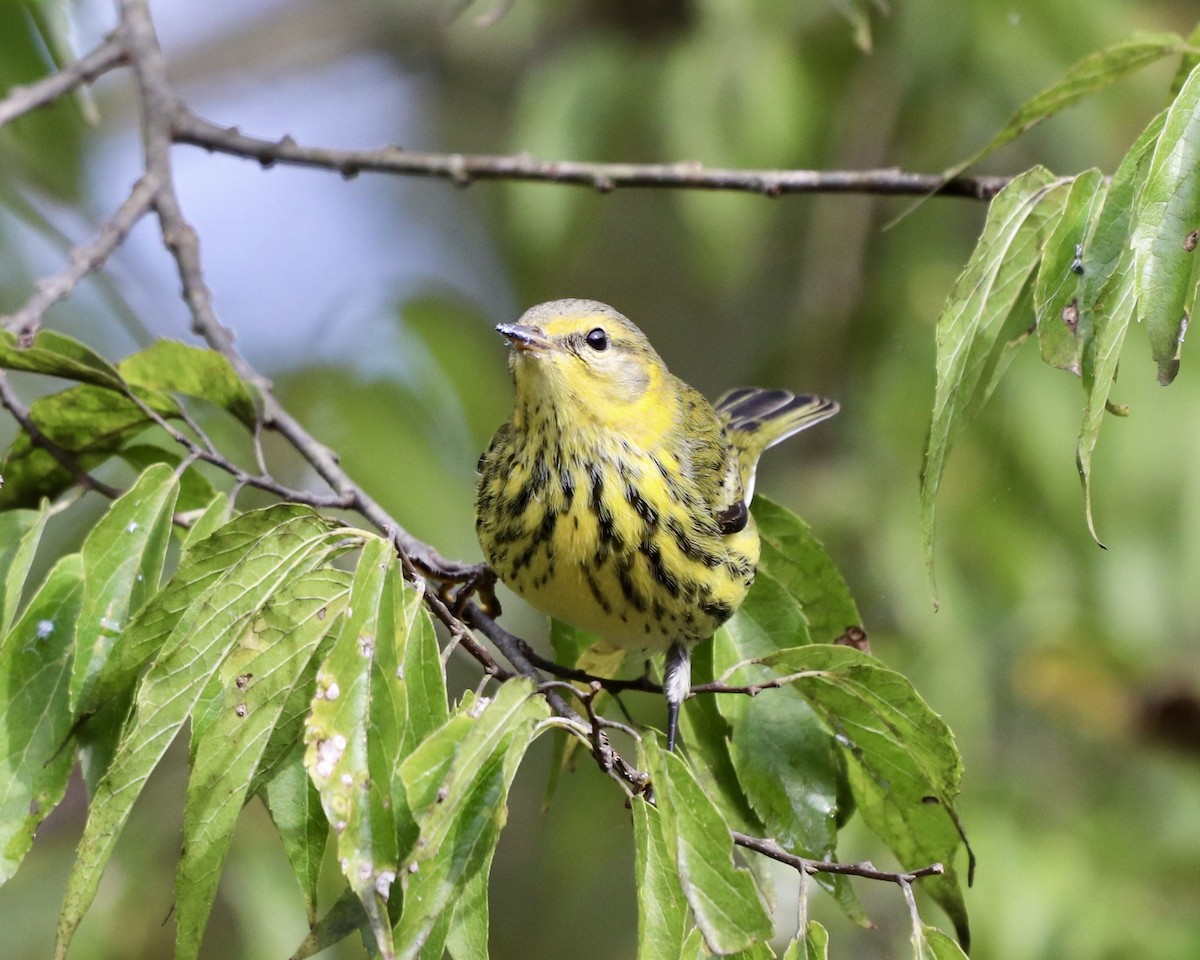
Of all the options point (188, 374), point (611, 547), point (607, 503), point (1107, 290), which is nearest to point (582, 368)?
point (607, 503)

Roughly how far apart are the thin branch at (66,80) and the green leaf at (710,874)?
7.27 ft

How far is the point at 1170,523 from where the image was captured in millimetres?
4590

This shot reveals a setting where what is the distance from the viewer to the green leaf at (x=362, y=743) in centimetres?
155

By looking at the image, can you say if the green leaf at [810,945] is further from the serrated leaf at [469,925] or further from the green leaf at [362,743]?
the green leaf at [362,743]

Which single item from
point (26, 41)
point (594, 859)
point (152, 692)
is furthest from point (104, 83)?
point (152, 692)

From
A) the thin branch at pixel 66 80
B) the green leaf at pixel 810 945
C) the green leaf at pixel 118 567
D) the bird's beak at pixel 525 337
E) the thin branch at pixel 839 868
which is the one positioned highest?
the thin branch at pixel 66 80

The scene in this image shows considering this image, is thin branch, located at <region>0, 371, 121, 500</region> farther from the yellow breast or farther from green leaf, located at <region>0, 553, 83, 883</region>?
the yellow breast

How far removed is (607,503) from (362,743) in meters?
1.28

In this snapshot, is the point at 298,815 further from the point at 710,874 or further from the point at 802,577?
the point at 802,577

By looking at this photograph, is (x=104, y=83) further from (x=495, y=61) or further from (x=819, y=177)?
(x=819, y=177)

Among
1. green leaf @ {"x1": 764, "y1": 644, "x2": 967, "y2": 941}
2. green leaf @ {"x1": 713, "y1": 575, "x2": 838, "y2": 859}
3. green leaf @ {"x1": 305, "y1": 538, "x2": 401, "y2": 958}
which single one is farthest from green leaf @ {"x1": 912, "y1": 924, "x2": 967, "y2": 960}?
green leaf @ {"x1": 305, "y1": 538, "x2": 401, "y2": 958}

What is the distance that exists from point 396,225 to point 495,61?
156cm

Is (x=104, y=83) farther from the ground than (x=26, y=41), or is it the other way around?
(x=104, y=83)

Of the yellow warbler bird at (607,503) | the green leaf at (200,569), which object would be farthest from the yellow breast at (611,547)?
the green leaf at (200,569)
